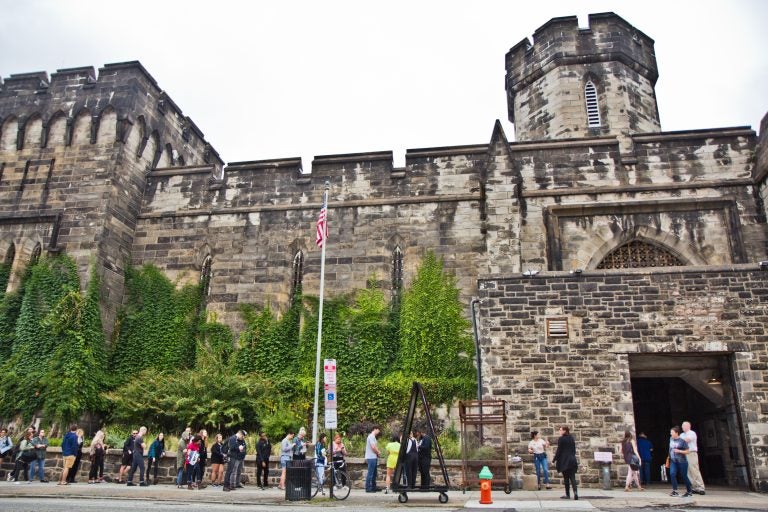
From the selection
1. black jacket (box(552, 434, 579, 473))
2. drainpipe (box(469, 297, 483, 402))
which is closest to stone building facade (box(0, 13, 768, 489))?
drainpipe (box(469, 297, 483, 402))

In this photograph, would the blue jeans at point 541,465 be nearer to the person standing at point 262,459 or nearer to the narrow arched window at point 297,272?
the person standing at point 262,459

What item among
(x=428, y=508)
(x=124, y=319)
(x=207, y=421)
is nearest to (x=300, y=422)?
(x=207, y=421)

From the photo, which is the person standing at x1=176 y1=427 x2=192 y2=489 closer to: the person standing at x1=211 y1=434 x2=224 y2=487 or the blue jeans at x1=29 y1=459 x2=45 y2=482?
the person standing at x1=211 y1=434 x2=224 y2=487

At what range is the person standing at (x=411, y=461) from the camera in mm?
11812

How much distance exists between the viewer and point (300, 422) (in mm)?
17453

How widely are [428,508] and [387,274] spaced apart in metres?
10.0

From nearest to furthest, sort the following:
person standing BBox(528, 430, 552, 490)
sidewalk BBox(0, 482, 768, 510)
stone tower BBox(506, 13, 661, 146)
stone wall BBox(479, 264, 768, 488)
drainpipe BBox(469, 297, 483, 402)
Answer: sidewalk BBox(0, 482, 768, 510) → person standing BBox(528, 430, 552, 490) → stone wall BBox(479, 264, 768, 488) → drainpipe BBox(469, 297, 483, 402) → stone tower BBox(506, 13, 661, 146)

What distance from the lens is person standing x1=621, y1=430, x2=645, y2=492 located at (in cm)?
1275

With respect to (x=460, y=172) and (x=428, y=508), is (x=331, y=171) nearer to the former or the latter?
(x=460, y=172)

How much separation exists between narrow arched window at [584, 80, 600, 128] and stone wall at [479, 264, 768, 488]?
8.52 meters

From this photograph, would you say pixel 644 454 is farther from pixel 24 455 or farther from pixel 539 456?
pixel 24 455

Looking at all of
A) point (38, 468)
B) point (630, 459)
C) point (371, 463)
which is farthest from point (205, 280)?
point (630, 459)

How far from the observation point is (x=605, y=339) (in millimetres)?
14266

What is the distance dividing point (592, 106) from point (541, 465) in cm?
1344
